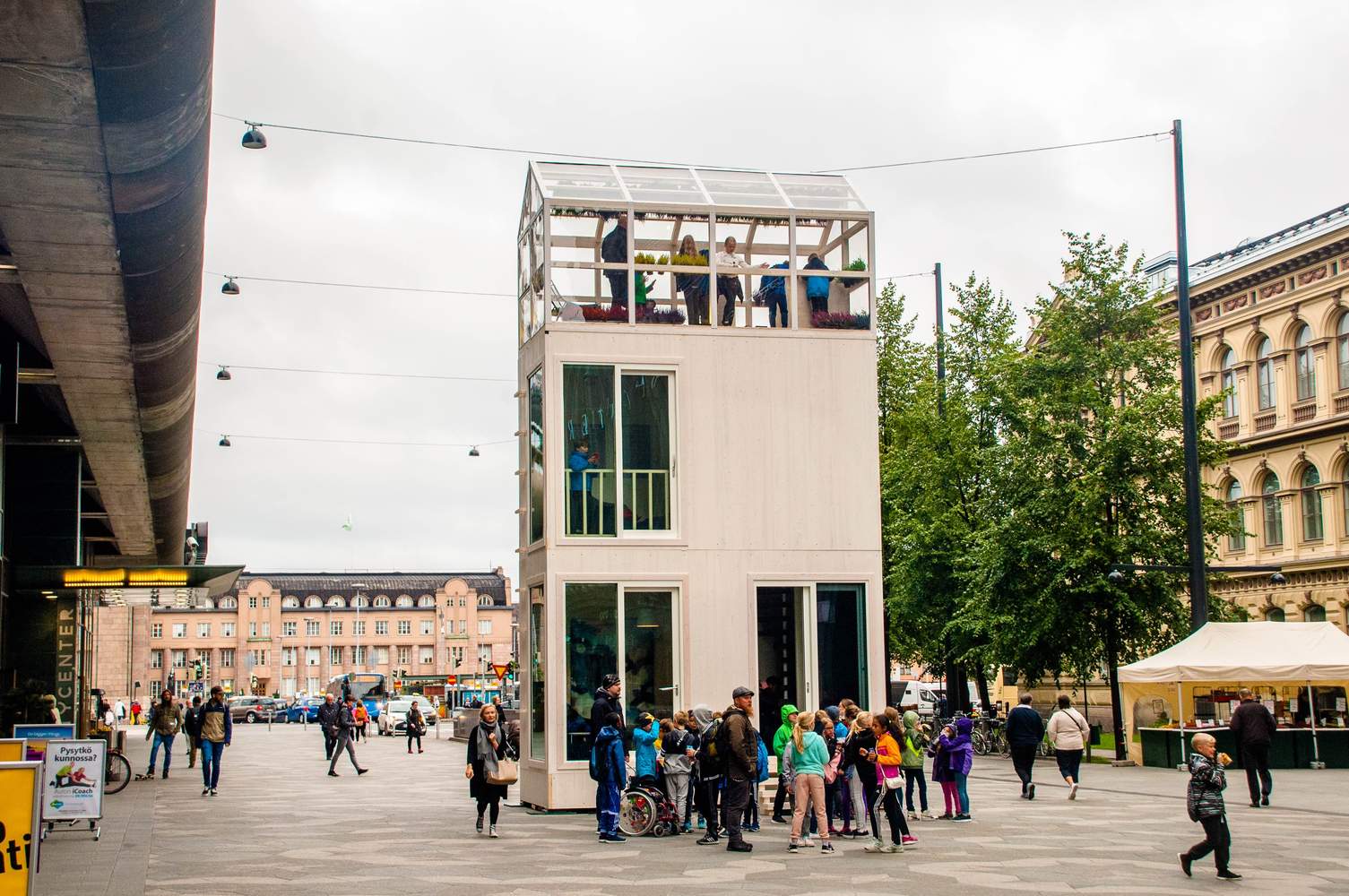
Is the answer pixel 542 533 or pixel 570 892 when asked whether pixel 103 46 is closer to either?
pixel 570 892

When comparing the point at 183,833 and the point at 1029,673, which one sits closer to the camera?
the point at 183,833

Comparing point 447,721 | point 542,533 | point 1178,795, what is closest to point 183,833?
point 542,533

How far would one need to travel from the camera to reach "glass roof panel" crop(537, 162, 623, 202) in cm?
2312

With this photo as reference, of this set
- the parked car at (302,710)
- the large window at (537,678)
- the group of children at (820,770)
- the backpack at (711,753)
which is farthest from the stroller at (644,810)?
the parked car at (302,710)

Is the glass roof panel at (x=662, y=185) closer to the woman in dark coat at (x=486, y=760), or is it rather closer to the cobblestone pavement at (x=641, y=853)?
the woman in dark coat at (x=486, y=760)

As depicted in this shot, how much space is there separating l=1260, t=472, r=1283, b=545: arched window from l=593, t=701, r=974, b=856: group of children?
31916 mm

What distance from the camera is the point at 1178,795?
2508 cm

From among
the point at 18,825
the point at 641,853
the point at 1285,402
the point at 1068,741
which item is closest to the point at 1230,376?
the point at 1285,402

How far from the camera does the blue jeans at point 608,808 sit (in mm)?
18078

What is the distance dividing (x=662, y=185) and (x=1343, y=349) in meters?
29.5

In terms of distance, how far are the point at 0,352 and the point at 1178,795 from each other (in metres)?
19.3

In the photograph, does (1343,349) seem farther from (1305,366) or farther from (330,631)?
(330,631)

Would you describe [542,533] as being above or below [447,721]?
above

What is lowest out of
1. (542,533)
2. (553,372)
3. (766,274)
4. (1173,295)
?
(542,533)
